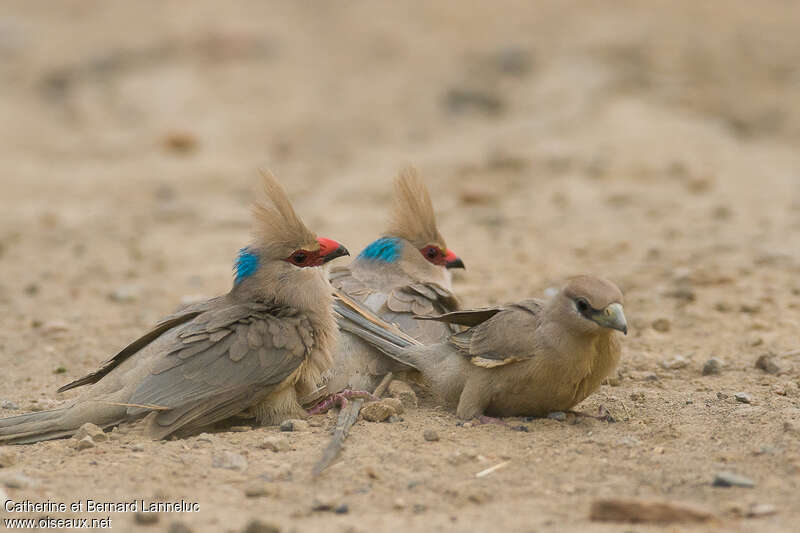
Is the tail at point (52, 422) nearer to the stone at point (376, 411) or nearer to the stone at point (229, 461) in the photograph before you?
the stone at point (229, 461)

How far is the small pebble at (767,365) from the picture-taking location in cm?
633

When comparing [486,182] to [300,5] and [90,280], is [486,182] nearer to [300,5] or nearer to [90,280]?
[90,280]

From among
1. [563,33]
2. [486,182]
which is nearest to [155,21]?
[563,33]

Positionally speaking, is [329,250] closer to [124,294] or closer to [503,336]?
[503,336]

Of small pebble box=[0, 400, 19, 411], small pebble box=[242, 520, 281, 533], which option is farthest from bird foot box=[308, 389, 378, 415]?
small pebble box=[242, 520, 281, 533]

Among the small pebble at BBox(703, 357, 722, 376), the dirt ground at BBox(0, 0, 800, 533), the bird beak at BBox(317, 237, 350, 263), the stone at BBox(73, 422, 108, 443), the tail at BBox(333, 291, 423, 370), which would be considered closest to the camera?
the dirt ground at BBox(0, 0, 800, 533)

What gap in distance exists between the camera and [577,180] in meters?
11.9

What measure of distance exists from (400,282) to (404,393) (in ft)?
4.05

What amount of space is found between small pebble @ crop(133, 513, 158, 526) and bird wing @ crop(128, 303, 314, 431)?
3.89ft

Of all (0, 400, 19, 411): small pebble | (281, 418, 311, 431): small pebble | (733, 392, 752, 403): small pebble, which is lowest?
(0, 400, 19, 411): small pebble

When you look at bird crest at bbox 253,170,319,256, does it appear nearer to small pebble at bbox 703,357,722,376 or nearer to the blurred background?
the blurred background

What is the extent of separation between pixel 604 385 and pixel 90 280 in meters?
5.10

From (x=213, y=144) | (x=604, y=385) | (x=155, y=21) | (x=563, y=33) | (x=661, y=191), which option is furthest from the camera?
(x=155, y=21)

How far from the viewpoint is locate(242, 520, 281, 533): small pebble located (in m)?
3.95
